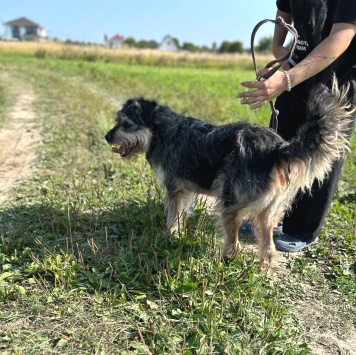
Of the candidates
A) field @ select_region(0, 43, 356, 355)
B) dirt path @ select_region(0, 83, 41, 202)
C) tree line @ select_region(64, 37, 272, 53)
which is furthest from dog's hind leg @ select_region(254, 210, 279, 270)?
tree line @ select_region(64, 37, 272, 53)

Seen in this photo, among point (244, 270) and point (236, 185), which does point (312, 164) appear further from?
point (244, 270)

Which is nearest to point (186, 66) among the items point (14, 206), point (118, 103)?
point (118, 103)

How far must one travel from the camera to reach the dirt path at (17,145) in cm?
574

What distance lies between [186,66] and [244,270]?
33.9 meters

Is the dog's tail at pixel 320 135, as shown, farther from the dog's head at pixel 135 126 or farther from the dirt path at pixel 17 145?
the dirt path at pixel 17 145

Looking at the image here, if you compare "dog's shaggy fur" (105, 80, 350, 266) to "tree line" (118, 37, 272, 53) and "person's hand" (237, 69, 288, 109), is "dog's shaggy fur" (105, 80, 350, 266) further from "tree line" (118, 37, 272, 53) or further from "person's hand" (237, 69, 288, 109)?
"tree line" (118, 37, 272, 53)

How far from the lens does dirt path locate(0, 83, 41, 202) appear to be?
5.74m

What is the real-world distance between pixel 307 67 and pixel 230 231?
1.61 meters

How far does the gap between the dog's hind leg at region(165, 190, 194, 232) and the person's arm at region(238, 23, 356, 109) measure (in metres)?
1.31

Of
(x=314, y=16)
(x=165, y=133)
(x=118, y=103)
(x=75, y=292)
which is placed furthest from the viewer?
(x=118, y=103)

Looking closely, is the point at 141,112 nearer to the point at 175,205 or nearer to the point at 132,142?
the point at 132,142

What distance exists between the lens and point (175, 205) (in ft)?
13.1

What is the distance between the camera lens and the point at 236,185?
3336mm

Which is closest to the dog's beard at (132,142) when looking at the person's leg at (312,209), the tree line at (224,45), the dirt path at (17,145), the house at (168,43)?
the person's leg at (312,209)
